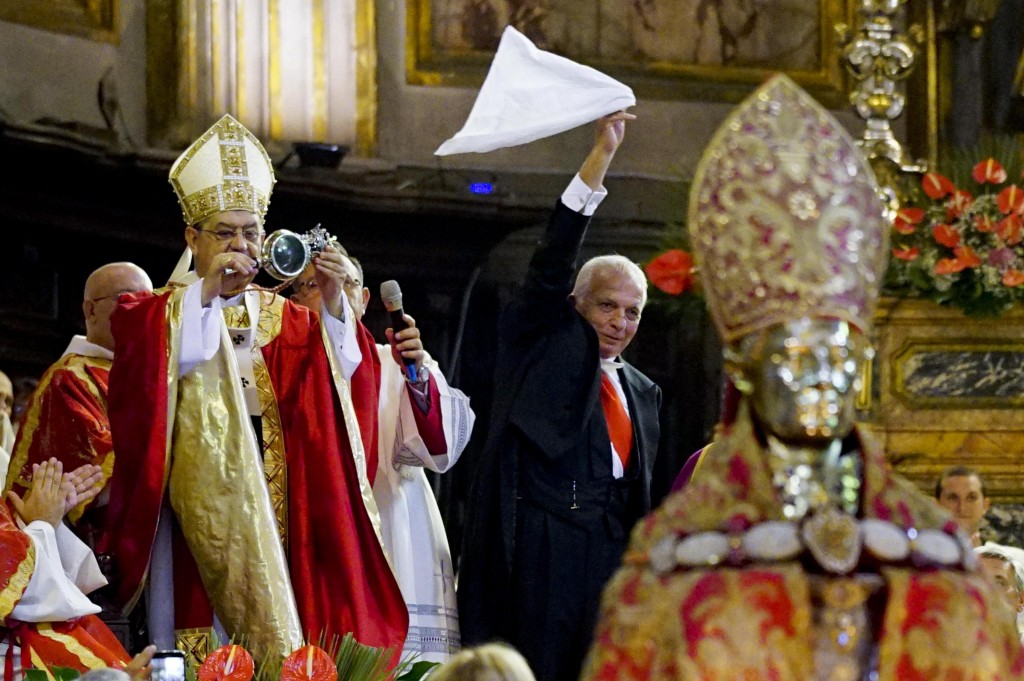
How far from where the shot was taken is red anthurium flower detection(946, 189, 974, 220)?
22.6 feet

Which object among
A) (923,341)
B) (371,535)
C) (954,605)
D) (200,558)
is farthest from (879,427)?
(954,605)

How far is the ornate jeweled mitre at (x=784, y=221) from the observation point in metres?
2.65

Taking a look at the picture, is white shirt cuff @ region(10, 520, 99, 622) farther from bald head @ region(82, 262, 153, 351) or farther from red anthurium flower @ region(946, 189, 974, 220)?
red anthurium flower @ region(946, 189, 974, 220)

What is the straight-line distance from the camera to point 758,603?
8.44 ft

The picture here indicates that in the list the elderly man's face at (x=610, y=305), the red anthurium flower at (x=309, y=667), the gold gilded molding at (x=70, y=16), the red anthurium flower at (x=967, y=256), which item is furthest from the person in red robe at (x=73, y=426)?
the red anthurium flower at (x=967, y=256)

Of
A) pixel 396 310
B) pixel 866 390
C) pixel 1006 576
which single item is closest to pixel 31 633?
pixel 396 310

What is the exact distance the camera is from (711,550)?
261cm

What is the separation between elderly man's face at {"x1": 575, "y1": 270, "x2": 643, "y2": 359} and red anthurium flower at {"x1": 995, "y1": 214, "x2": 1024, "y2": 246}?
2136 mm

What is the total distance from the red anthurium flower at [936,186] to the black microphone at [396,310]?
2.49 metres

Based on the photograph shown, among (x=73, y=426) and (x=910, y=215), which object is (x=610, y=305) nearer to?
(x=73, y=426)

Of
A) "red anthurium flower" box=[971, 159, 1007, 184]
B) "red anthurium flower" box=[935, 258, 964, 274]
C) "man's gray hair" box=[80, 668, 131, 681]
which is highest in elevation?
"red anthurium flower" box=[971, 159, 1007, 184]

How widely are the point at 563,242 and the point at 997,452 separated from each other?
8.95 ft

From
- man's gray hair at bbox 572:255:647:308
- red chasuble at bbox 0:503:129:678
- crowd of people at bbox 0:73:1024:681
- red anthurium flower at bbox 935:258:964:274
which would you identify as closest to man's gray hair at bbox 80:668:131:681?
crowd of people at bbox 0:73:1024:681

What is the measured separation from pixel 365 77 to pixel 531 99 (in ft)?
12.1
